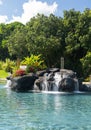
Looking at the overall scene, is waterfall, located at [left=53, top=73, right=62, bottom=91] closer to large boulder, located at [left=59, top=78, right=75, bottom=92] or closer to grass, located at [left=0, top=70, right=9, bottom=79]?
large boulder, located at [left=59, top=78, right=75, bottom=92]

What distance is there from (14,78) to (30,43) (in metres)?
13.8

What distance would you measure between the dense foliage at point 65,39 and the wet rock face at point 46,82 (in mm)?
10235

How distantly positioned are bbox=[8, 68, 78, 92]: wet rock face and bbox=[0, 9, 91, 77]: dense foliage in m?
10.2

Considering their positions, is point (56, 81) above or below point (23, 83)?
above

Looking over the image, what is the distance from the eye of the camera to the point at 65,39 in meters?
50.6

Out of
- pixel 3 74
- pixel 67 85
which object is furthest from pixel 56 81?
pixel 3 74

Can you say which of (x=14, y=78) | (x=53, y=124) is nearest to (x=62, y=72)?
(x=14, y=78)

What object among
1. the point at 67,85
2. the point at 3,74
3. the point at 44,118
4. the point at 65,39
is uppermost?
the point at 65,39

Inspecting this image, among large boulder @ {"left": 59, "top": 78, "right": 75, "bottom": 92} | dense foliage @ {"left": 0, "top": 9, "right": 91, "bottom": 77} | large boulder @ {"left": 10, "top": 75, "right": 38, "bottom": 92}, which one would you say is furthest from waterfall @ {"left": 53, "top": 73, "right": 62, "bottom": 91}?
dense foliage @ {"left": 0, "top": 9, "right": 91, "bottom": 77}

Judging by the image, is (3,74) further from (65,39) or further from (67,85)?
(67,85)

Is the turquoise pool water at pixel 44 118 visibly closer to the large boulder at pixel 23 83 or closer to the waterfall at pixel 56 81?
the waterfall at pixel 56 81

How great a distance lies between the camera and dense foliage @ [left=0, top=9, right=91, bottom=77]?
49719 mm

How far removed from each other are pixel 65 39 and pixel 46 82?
13.6 m

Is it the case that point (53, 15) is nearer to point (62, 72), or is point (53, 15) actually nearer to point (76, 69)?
point (76, 69)
